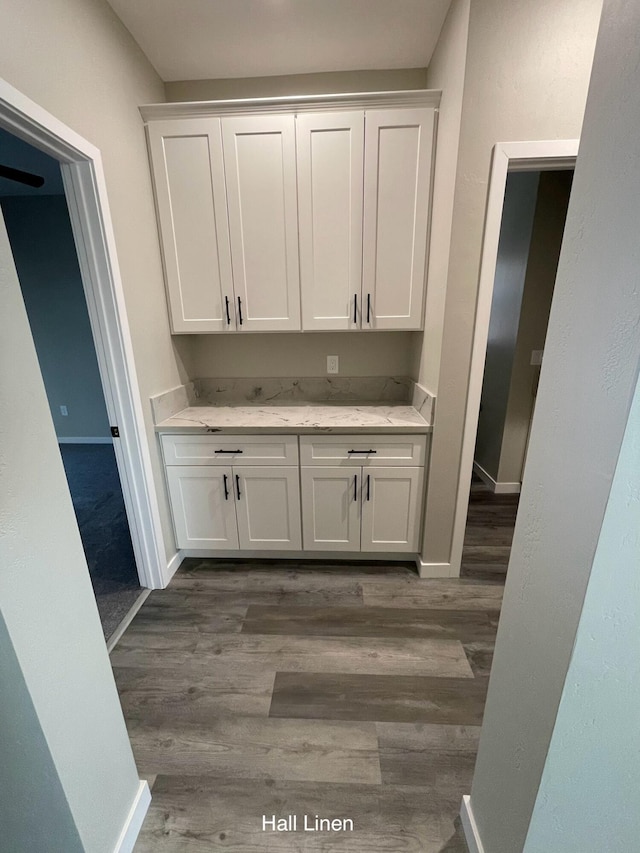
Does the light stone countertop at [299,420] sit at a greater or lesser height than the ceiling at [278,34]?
lesser

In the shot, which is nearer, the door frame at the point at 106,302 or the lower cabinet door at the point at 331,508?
the door frame at the point at 106,302

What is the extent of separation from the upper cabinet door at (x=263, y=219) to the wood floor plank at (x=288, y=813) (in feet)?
6.56

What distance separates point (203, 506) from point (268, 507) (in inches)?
15.3

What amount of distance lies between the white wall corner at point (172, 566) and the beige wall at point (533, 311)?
2.59 metres

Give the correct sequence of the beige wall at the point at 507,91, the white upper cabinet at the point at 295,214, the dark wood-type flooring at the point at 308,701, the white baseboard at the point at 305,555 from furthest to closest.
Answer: the white baseboard at the point at 305,555 → the white upper cabinet at the point at 295,214 → the beige wall at the point at 507,91 → the dark wood-type flooring at the point at 308,701

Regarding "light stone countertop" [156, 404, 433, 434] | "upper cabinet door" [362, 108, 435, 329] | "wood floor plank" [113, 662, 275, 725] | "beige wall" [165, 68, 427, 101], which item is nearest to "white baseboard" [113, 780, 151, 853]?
"wood floor plank" [113, 662, 275, 725]

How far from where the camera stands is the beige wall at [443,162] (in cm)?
145

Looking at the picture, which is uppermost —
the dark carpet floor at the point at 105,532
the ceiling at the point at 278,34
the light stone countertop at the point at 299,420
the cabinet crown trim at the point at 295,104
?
the ceiling at the point at 278,34

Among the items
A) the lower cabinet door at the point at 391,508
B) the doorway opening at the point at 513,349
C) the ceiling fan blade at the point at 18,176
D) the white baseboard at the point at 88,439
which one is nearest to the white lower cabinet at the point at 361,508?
the lower cabinet door at the point at 391,508

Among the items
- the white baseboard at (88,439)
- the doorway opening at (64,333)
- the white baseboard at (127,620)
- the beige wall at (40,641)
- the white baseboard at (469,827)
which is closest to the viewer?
the beige wall at (40,641)

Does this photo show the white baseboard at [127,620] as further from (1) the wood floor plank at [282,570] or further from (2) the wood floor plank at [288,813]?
(2) the wood floor plank at [288,813]

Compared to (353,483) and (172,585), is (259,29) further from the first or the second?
(172,585)

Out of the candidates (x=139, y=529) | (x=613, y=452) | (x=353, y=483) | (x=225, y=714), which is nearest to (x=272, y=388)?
(x=353, y=483)

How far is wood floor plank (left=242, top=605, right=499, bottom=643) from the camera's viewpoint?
170 centimetres
